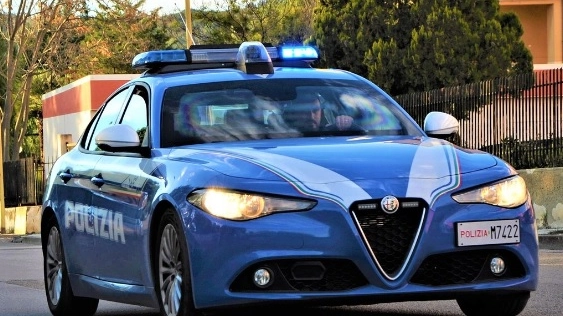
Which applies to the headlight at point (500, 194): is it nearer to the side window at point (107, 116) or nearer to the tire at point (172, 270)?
the tire at point (172, 270)

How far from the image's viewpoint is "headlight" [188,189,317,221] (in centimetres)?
684

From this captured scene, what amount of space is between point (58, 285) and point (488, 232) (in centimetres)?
361

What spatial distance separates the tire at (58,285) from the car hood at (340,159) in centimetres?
211

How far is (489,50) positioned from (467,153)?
853 inches

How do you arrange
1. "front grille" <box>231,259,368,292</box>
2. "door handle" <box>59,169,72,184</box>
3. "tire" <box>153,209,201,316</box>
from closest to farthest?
1. "front grille" <box>231,259,368,292</box>
2. "tire" <box>153,209,201,316</box>
3. "door handle" <box>59,169,72,184</box>

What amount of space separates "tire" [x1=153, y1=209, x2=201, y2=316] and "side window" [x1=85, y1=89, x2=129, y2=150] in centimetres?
201

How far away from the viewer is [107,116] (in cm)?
970

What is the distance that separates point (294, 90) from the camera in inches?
335

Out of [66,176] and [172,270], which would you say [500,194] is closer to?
[172,270]

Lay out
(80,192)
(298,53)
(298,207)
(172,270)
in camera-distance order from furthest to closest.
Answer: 1. (298,53)
2. (80,192)
3. (172,270)
4. (298,207)

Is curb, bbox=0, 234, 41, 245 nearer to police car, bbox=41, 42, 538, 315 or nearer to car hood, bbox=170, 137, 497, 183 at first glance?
police car, bbox=41, 42, 538, 315

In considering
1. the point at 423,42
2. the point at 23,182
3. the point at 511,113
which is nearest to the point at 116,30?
the point at 23,182

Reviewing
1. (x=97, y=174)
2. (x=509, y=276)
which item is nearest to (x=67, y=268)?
(x=97, y=174)

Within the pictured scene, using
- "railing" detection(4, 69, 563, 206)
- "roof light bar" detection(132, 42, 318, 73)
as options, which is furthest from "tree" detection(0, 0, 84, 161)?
"roof light bar" detection(132, 42, 318, 73)
